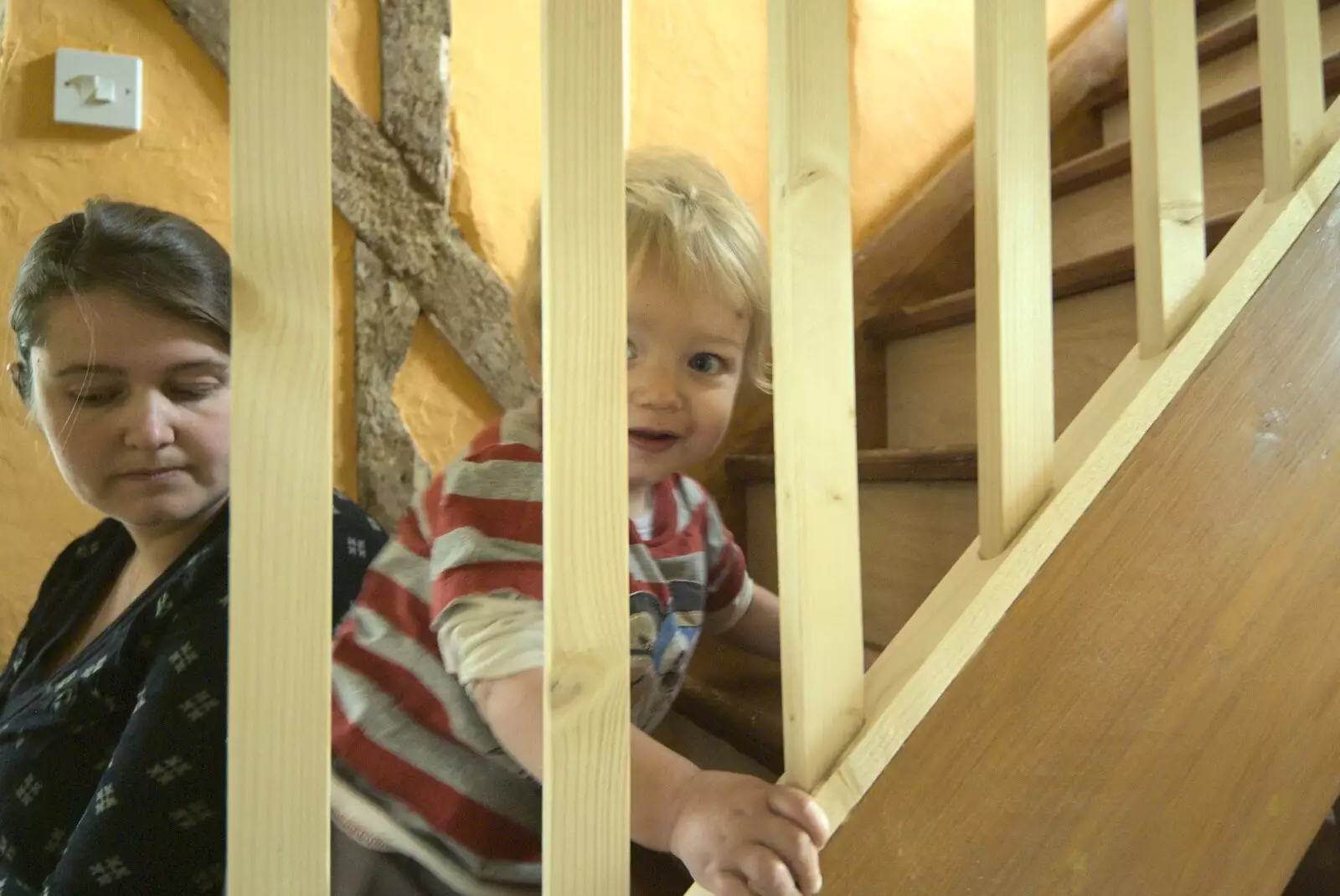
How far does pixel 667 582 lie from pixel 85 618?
769mm

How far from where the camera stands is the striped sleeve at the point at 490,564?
2.17ft

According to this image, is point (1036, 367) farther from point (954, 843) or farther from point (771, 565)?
point (771, 565)

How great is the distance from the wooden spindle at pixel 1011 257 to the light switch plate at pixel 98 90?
4.01 ft

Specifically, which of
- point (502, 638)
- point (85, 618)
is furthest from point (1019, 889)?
point (85, 618)

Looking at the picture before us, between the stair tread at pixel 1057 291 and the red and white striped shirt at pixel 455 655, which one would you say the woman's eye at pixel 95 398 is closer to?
the red and white striped shirt at pixel 455 655

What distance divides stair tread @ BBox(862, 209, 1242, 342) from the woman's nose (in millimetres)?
909

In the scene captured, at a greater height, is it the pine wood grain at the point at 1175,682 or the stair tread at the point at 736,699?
the pine wood grain at the point at 1175,682

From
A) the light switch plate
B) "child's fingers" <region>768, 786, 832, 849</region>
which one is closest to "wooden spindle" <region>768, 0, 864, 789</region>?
"child's fingers" <region>768, 786, 832, 849</region>

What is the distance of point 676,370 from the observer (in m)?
0.89

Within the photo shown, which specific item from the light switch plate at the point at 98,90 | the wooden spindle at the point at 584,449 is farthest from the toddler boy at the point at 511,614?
the light switch plate at the point at 98,90

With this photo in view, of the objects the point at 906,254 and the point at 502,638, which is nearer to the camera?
the point at 502,638

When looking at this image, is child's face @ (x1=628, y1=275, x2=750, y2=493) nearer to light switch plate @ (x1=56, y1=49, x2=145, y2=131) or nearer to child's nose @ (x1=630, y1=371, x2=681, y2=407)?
child's nose @ (x1=630, y1=371, x2=681, y2=407)

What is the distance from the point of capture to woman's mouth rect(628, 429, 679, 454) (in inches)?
35.9

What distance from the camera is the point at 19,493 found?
1.23 meters
